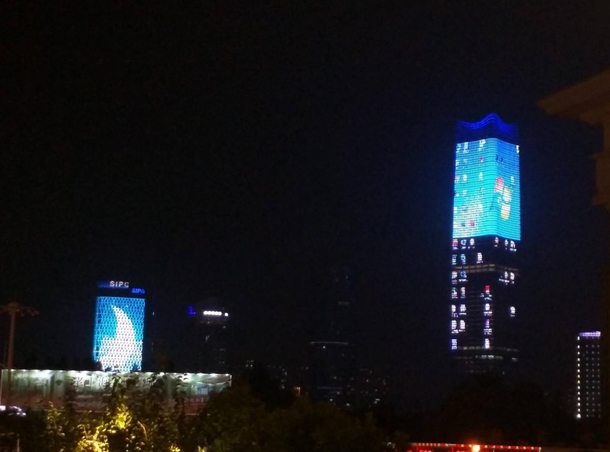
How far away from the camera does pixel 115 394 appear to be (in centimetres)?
934

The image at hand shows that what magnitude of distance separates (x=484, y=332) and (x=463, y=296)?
586cm

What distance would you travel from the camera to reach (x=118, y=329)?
134000 millimetres

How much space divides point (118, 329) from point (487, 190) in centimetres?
5590

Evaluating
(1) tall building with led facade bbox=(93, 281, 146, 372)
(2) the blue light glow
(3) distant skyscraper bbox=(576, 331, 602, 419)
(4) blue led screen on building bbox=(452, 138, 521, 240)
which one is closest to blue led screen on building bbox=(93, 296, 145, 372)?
(1) tall building with led facade bbox=(93, 281, 146, 372)

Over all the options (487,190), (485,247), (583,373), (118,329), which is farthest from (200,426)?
(118,329)

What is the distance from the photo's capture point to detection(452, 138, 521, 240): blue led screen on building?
4926 inches

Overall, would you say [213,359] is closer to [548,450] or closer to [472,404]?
[472,404]

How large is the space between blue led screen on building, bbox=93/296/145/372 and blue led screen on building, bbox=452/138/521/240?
47.7 meters

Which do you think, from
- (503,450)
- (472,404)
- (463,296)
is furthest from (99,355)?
(503,450)

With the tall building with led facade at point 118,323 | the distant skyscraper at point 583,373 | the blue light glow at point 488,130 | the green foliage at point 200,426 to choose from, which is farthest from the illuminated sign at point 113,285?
the green foliage at point 200,426

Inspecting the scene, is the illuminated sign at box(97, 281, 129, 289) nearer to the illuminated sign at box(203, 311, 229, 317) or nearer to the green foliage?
the illuminated sign at box(203, 311, 229, 317)

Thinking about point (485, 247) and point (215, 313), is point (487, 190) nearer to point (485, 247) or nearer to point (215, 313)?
point (485, 247)

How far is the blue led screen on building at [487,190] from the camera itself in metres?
125

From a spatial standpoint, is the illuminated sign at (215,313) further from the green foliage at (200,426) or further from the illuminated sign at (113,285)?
the green foliage at (200,426)
